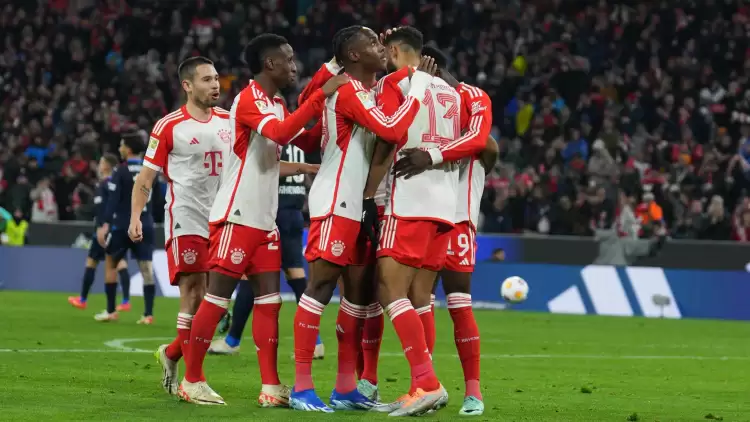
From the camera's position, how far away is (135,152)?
15.9 meters

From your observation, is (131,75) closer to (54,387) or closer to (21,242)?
(21,242)

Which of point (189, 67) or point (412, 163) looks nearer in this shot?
point (412, 163)

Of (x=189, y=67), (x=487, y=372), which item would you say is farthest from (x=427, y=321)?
(x=487, y=372)

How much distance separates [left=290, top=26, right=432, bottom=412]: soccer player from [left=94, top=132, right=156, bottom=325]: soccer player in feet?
25.9

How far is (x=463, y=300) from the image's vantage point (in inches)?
332

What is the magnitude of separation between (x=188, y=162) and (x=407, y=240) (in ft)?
7.51

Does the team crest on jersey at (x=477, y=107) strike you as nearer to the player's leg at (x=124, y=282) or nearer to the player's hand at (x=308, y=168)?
the player's hand at (x=308, y=168)

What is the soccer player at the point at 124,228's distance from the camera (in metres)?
15.9

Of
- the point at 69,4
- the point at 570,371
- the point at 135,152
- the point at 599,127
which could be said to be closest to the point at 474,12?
the point at 599,127

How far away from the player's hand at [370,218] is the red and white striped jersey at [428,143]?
0.13 meters

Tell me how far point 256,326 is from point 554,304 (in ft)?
43.3

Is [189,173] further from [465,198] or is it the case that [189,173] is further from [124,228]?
[124,228]

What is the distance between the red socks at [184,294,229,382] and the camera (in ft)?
27.9

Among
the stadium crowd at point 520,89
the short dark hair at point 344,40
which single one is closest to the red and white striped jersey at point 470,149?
the short dark hair at point 344,40
